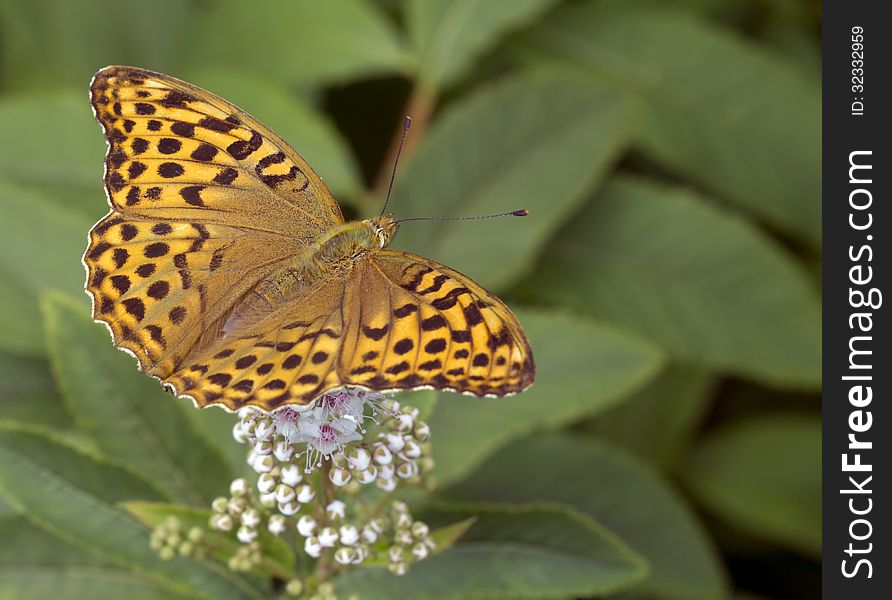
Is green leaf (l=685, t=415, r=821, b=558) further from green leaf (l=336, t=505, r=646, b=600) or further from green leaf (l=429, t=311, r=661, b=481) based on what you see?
green leaf (l=336, t=505, r=646, b=600)

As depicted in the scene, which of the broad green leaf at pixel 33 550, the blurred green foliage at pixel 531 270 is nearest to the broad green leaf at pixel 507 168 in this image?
the blurred green foliage at pixel 531 270

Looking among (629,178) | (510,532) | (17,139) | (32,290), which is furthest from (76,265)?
(629,178)

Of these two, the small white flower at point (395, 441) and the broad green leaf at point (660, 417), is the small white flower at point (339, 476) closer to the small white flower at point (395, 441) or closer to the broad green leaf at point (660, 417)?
the small white flower at point (395, 441)

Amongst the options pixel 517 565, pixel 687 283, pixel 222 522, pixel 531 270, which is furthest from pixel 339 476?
pixel 687 283

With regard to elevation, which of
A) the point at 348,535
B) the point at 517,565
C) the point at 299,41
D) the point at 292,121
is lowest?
the point at 517,565

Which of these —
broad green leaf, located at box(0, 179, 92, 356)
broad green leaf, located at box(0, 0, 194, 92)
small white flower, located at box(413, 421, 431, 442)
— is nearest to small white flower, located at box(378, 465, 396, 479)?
small white flower, located at box(413, 421, 431, 442)

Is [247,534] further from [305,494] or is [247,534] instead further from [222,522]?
[305,494]

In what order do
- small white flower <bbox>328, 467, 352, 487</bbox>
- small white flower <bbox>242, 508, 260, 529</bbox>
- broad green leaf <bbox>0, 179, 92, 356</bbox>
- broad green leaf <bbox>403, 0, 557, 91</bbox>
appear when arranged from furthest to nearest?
broad green leaf <bbox>403, 0, 557, 91</bbox>, broad green leaf <bbox>0, 179, 92, 356</bbox>, small white flower <bbox>242, 508, 260, 529</bbox>, small white flower <bbox>328, 467, 352, 487</bbox>
